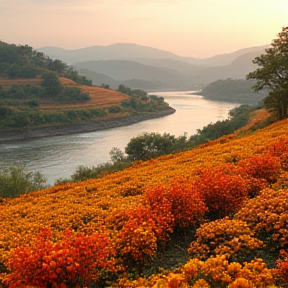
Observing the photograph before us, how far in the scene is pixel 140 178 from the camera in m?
16.6

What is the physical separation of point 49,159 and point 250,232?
5290cm

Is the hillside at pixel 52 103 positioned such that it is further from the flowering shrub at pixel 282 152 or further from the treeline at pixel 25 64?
the flowering shrub at pixel 282 152

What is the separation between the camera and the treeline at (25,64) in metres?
123

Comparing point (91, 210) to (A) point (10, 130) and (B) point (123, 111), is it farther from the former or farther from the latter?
(B) point (123, 111)

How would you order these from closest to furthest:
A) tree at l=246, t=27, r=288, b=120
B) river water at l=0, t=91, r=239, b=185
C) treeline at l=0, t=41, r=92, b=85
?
1. tree at l=246, t=27, r=288, b=120
2. river water at l=0, t=91, r=239, b=185
3. treeline at l=0, t=41, r=92, b=85

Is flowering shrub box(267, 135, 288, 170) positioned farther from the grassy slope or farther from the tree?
the grassy slope

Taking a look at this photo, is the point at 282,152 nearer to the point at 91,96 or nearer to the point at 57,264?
the point at 57,264

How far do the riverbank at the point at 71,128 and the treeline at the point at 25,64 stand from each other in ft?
136

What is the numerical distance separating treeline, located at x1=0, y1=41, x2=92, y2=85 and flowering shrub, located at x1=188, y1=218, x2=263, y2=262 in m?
124

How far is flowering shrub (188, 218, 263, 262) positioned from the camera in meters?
7.89

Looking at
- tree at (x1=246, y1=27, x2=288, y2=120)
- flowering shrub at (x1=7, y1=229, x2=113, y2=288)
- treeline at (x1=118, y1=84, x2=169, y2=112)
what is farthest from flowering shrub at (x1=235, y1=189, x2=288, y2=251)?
treeline at (x1=118, y1=84, x2=169, y2=112)

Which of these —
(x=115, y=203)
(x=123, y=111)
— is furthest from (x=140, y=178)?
(x=123, y=111)

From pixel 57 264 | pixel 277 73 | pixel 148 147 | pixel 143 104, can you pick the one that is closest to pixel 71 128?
pixel 143 104

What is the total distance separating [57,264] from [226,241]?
12.7 feet
